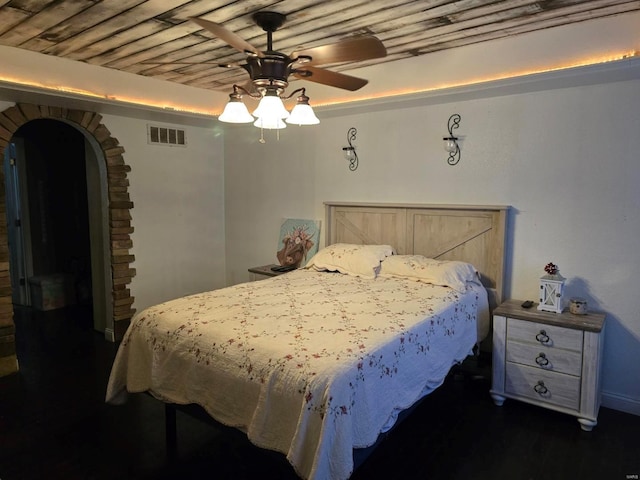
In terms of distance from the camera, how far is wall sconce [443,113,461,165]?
3.31 meters

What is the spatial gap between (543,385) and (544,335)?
319mm

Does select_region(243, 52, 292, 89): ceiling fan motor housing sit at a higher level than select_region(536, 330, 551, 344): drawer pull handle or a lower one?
higher

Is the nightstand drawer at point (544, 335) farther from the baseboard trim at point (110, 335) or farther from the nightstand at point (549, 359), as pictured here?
the baseboard trim at point (110, 335)

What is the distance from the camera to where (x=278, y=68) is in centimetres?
210

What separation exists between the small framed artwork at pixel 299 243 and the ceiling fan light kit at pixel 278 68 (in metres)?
1.96

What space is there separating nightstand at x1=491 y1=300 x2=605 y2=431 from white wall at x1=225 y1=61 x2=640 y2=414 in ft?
0.89

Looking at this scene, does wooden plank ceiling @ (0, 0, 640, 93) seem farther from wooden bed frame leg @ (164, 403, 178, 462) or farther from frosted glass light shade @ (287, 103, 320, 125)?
wooden bed frame leg @ (164, 403, 178, 462)

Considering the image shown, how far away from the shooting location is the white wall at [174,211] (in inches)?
165

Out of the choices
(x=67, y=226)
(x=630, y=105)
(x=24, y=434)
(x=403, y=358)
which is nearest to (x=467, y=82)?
(x=630, y=105)

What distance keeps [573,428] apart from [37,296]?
555 cm

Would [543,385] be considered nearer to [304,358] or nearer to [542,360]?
[542,360]

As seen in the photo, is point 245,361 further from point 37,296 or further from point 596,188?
point 37,296

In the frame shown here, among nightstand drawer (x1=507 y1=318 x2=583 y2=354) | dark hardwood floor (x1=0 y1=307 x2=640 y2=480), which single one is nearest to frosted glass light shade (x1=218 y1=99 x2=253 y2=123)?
dark hardwood floor (x1=0 y1=307 x2=640 y2=480)

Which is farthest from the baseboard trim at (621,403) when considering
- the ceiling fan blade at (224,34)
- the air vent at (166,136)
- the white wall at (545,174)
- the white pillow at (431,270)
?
the air vent at (166,136)
